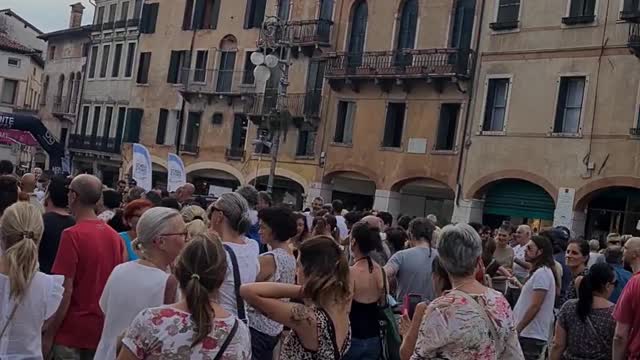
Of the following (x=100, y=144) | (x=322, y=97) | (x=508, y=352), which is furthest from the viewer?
(x=100, y=144)

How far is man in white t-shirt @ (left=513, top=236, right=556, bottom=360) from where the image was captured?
799 centimetres

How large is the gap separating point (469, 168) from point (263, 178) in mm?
10092

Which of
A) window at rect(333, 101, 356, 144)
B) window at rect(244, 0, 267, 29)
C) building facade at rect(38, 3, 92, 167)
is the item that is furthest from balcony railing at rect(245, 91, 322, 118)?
building facade at rect(38, 3, 92, 167)

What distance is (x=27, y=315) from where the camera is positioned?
496 cm

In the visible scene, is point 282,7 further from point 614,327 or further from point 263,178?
point 614,327

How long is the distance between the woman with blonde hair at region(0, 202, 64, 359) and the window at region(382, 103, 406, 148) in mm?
25318

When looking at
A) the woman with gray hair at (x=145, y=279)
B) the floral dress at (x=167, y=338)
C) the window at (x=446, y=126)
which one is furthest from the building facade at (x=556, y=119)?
the floral dress at (x=167, y=338)

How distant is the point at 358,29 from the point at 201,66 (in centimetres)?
968

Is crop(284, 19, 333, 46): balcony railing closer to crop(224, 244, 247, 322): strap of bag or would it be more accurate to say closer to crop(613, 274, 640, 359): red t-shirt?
crop(613, 274, 640, 359): red t-shirt

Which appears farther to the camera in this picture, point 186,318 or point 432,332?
point 432,332

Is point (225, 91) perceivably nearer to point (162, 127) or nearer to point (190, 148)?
point (190, 148)

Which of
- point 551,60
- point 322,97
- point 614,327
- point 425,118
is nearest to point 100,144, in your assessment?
point 322,97

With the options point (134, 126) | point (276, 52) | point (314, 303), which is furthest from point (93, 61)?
point (314, 303)

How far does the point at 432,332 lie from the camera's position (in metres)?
4.62
